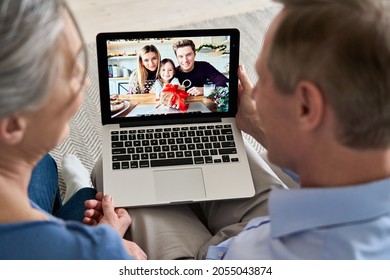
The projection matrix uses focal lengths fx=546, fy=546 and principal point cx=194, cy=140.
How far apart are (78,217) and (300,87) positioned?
2.26 ft

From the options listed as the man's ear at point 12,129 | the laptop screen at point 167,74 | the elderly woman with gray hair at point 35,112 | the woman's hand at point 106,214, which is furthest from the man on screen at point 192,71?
the man's ear at point 12,129

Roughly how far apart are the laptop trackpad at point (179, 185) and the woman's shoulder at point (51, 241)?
45 centimetres

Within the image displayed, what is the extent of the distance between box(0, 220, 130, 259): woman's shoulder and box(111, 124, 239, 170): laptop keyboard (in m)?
0.50

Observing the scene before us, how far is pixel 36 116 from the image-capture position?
2.58 ft

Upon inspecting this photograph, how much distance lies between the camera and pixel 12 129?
0.77 meters

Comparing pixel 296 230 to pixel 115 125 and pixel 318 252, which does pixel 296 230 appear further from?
pixel 115 125

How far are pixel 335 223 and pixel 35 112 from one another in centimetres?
47

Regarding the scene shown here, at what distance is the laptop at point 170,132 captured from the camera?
1.29 m

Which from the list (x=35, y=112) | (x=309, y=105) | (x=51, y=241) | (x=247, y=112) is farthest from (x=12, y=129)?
(x=247, y=112)

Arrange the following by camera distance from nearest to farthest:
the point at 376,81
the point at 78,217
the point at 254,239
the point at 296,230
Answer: the point at 376,81 → the point at 296,230 → the point at 254,239 → the point at 78,217

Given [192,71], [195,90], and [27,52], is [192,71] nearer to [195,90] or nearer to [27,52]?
[195,90]

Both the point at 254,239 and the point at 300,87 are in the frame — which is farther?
the point at 254,239

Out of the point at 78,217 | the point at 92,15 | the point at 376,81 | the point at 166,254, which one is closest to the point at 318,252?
the point at 376,81

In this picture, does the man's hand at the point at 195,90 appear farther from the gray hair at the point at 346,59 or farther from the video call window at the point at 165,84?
the gray hair at the point at 346,59
